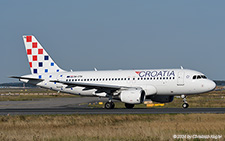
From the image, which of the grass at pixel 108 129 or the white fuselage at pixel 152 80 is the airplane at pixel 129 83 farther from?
the grass at pixel 108 129

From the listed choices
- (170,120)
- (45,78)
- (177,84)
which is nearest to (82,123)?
(170,120)

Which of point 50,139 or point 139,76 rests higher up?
point 139,76

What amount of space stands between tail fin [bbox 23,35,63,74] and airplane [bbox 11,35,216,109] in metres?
0.19

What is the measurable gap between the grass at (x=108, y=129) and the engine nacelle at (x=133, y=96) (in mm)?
9694

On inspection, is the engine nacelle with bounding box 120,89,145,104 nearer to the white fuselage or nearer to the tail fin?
the white fuselage

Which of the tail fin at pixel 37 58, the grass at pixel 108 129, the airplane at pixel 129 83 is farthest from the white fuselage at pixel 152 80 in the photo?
the grass at pixel 108 129

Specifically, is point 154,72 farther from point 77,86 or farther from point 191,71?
point 77,86

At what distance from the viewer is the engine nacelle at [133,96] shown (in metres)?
43.2

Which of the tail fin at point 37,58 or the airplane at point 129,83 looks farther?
the tail fin at point 37,58

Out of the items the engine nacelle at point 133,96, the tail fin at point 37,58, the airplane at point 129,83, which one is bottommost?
the engine nacelle at point 133,96

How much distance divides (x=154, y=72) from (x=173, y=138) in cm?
2673

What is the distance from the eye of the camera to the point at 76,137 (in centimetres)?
2086

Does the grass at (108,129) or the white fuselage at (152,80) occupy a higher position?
the white fuselage at (152,80)

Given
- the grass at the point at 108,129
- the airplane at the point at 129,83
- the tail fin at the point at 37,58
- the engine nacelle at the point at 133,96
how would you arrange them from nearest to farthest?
the grass at the point at 108,129
the engine nacelle at the point at 133,96
the airplane at the point at 129,83
the tail fin at the point at 37,58
